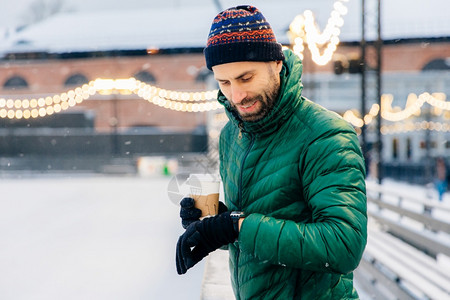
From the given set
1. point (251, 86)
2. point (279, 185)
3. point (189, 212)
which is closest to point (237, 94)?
point (251, 86)

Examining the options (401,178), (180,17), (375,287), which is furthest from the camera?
(180,17)

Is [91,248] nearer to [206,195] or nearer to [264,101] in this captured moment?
[206,195]

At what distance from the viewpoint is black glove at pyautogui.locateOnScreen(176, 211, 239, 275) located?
1055 mm

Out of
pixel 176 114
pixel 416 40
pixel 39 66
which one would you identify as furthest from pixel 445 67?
pixel 39 66

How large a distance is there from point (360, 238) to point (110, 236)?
6.10 meters

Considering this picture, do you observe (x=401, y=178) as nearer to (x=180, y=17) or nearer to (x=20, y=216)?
(x=20, y=216)

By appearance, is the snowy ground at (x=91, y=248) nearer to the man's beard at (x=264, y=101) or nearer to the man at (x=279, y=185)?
the man at (x=279, y=185)

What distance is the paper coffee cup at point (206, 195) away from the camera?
126 cm

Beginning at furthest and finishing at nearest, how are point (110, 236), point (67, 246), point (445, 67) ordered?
point (445, 67), point (110, 236), point (67, 246)

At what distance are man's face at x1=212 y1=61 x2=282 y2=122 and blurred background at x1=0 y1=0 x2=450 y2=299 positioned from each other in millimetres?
445

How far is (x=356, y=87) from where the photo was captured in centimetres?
2198

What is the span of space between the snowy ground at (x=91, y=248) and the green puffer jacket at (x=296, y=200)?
2.72 metres

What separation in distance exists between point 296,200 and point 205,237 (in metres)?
0.27

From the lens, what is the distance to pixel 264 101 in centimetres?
112
